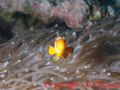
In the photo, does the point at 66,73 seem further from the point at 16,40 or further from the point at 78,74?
the point at 16,40

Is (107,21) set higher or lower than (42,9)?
lower

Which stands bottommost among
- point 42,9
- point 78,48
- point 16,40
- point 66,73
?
point 66,73

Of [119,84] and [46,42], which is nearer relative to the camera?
[119,84]

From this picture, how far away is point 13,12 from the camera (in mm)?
5664

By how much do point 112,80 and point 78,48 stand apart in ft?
2.76

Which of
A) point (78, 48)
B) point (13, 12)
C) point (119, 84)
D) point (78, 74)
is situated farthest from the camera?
point (13, 12)

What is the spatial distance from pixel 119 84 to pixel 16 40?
2219mm

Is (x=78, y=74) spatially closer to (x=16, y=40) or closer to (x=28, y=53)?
(x=28, y=53)

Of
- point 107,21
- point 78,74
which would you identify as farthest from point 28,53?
point 107,21

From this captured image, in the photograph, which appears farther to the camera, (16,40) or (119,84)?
(16,40)

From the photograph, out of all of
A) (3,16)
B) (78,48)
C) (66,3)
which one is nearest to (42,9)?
(66,3)

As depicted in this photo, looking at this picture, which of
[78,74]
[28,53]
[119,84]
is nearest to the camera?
[119,84]

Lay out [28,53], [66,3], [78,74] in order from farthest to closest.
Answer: [66,3] → [28,53] → [78,74]

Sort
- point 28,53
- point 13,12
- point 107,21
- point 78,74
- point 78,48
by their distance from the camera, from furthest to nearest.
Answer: point 13,12 → point 107,21 → point 28,53 → point 78,48 → point 78,74
